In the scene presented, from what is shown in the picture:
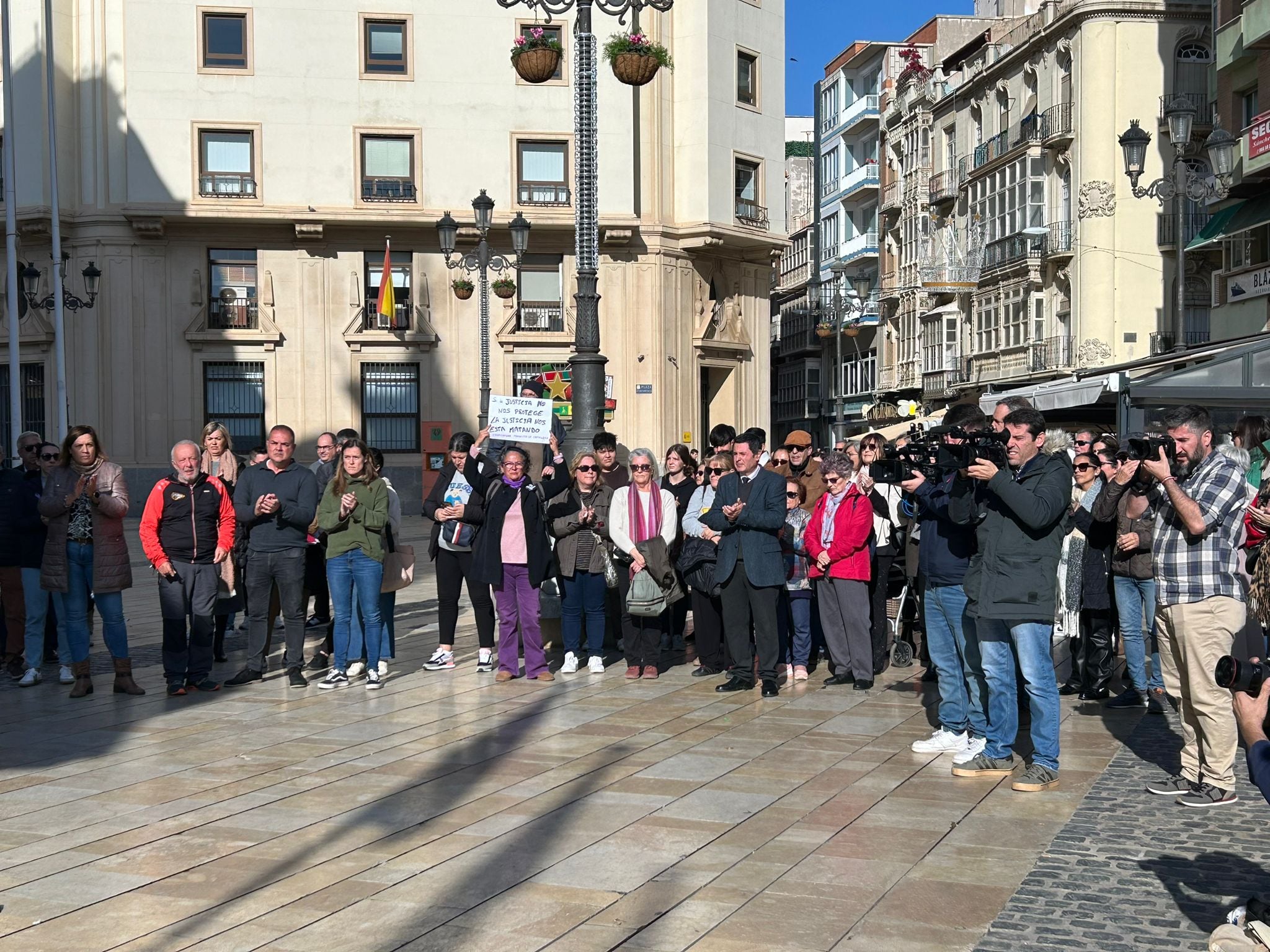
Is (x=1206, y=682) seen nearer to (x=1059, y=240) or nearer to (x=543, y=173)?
(x=543, y=173)

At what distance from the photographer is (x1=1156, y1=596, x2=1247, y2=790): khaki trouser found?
768 cm

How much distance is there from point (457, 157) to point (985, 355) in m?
23.8

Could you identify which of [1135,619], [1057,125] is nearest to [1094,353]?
[1057,125]

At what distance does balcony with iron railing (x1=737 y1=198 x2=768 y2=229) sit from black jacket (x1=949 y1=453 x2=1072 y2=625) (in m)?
34.5

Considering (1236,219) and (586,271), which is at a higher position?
(1236,219)

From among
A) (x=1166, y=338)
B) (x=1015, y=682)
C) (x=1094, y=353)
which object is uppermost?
(x=1166, y=338)

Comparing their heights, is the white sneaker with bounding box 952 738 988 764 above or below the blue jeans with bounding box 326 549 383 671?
below

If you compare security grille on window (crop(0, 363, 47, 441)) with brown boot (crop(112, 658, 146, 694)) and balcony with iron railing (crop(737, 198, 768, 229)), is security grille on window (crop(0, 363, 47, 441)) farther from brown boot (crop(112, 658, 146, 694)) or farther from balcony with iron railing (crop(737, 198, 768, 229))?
brown boot (crop(112, 658, 146, 694))

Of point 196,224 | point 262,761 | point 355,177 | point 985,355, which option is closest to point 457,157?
point 355,177

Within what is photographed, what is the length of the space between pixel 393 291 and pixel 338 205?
8.81 ft

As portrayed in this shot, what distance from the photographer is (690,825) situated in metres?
7.14

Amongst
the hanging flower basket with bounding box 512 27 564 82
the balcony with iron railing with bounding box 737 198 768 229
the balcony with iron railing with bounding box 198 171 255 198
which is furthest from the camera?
the balcony with iron railing with bounding box 737 198 768 229

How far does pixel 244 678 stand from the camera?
39.2ft

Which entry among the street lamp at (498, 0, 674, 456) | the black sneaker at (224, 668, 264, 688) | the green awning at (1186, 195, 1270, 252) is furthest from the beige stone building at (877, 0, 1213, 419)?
the black sneaker at (224, 668, 264, 688)
